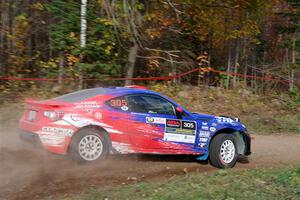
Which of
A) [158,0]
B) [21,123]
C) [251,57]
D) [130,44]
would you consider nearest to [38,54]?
[130,44]

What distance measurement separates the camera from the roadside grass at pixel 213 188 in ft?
20.1

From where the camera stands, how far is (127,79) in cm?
1645

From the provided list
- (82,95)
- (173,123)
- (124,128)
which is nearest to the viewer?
(124,128)

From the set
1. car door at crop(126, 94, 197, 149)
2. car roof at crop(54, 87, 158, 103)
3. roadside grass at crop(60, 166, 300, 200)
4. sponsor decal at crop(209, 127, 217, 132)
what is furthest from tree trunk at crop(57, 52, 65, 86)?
roadside grass at crop(60, 166, 300, 200)

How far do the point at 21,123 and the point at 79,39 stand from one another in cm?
830

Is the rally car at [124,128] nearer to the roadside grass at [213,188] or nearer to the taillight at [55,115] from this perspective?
the taillight at [55,115]

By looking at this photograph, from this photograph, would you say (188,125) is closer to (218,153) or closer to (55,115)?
(218,153)

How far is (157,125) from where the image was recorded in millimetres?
8523

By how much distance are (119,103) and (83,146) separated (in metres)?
1.06

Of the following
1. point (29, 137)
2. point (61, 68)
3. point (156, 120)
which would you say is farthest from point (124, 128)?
point (61, 68)

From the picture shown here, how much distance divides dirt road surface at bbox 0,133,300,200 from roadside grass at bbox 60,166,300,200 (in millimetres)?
493

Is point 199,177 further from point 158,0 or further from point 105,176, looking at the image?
point 158,0

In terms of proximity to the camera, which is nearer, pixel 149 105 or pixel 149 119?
pixel 149 119

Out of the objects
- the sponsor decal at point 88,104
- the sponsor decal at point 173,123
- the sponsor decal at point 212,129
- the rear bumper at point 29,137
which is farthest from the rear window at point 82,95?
the sponsor decal at point 212,129
